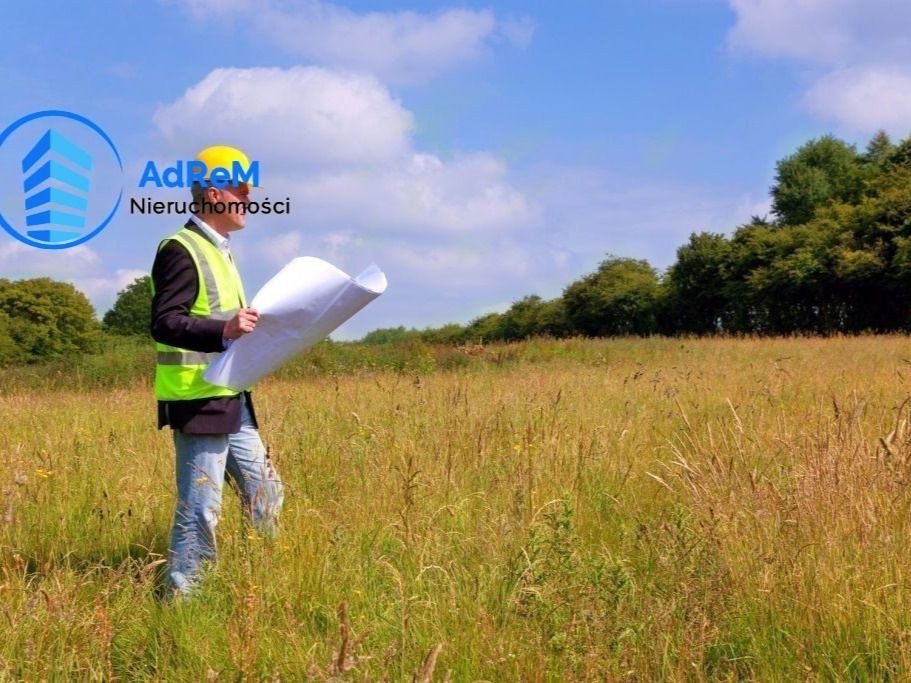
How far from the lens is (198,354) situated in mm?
3104

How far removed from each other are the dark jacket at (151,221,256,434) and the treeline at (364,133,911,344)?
1959 cm

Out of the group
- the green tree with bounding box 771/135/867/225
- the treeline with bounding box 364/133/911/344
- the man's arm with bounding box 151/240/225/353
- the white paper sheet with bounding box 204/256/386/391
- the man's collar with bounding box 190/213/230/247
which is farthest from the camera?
the green tree with bounding box 771/135/867/225

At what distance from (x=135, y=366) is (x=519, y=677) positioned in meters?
14.9

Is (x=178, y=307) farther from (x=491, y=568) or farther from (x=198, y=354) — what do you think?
(x=491, y=568)

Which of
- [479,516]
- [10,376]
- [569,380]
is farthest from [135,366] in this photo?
[479,516]

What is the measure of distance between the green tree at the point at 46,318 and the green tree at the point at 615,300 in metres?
33.3

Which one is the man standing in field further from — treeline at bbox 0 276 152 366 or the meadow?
treeline at bbox 0 276 152 366

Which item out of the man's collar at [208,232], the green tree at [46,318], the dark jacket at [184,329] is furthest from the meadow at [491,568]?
the green tree at [46,318]

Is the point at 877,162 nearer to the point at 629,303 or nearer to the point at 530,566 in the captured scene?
the point at 629,303

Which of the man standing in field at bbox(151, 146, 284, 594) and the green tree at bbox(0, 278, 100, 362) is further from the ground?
the green tree at bbox(0, 278, 100, 362)

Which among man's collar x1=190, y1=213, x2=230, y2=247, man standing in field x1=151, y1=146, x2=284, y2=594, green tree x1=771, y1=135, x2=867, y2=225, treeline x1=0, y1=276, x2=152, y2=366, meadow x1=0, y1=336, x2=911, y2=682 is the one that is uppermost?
green tree x1=771, y1=135, x2=867, y2=225

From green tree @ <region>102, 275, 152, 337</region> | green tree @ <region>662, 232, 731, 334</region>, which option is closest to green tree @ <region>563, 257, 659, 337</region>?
green tree @ <region>662, 232, 731, 334</region>

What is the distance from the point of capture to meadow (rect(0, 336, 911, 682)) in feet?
7.61

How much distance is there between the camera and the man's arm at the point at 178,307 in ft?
9.70
